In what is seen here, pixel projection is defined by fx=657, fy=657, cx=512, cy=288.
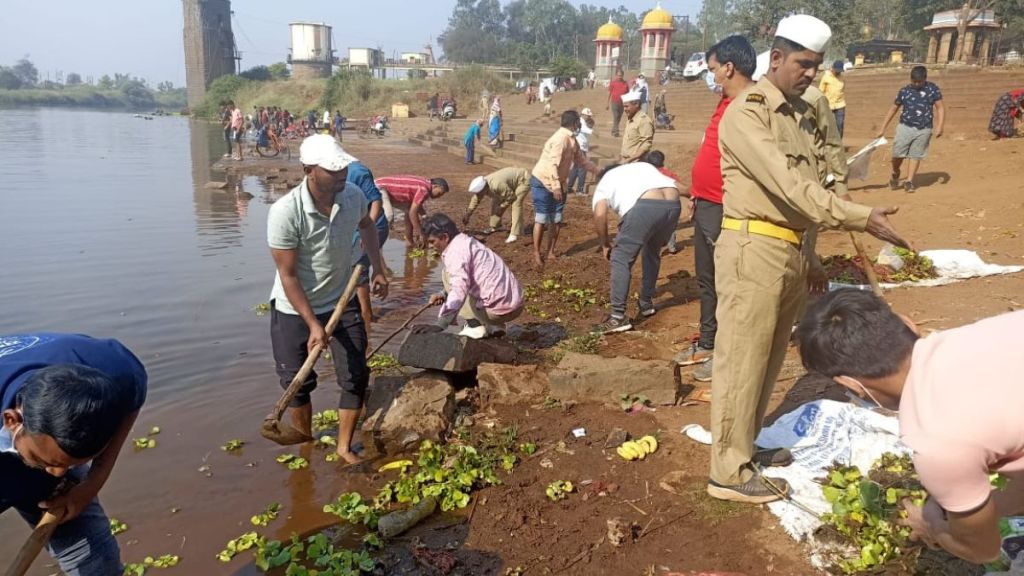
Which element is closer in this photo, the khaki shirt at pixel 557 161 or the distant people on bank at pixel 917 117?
the khaki shirt at pixel 557 161

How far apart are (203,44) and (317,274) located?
254 ft

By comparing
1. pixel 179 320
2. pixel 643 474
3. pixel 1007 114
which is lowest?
pixel 179 320

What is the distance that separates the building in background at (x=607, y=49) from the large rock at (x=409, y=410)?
4195 cm

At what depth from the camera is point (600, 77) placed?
44656 mm

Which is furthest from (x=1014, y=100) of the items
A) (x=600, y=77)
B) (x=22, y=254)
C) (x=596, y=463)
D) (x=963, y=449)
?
(x=600, y=77)

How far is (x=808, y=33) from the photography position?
3.02m

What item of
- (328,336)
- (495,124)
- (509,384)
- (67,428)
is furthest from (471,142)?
(67,428)

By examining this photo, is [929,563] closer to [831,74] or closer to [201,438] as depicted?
[201,438]

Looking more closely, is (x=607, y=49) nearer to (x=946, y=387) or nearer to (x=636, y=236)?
(x=636, y=236)

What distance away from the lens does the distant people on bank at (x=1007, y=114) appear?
12.3 m

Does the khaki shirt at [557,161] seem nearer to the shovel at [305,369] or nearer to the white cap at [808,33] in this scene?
the shovel at [305,369]

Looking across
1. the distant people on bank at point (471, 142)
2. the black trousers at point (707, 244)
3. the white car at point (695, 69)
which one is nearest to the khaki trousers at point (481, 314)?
the black trousers at point (707, 244)

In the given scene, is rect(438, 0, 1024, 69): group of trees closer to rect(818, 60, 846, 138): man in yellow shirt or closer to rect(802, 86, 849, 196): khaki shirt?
rect(818, 60, 846, 138): man in yellow shirt

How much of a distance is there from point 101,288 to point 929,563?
9.46 m
